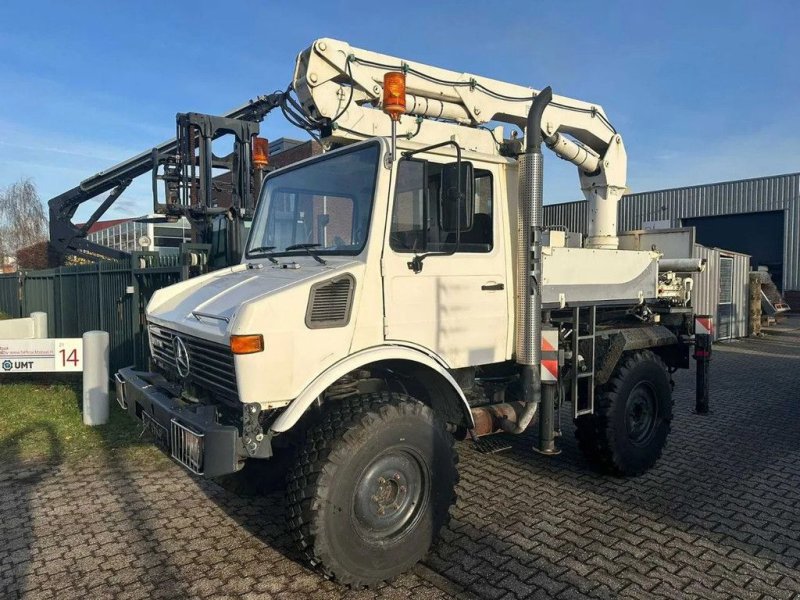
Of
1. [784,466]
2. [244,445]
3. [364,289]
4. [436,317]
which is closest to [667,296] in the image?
[784,466]

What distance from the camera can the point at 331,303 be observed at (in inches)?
131

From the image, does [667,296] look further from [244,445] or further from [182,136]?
[182,136]

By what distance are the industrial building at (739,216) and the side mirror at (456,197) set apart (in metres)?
17.9

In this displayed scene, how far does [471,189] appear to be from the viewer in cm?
357

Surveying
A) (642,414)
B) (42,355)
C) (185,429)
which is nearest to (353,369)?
(185,429)

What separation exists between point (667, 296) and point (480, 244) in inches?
103

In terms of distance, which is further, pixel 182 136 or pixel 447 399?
pixel 182 136

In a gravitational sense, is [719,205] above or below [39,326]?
above

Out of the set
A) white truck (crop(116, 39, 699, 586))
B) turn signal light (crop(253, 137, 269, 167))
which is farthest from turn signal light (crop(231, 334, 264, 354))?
turn signal light (crop(253, 137, 269, 167))

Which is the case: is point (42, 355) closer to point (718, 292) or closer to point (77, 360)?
point (77, 360)

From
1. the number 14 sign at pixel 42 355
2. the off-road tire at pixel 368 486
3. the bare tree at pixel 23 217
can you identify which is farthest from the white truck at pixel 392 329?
the bare tree at pixel 23 217

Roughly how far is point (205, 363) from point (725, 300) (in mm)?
15643

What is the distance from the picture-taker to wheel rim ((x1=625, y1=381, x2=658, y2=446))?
5132mm

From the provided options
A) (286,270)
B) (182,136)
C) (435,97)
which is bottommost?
(286,270)
